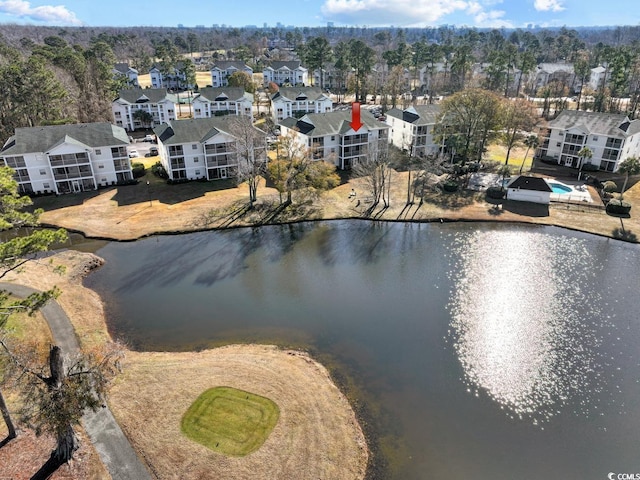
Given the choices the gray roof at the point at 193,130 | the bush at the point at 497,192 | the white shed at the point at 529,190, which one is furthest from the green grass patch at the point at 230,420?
the white shed at the point at 529,190

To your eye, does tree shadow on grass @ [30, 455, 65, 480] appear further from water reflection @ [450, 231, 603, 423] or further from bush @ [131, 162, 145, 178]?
bush @ [131, 162, 145, 178]

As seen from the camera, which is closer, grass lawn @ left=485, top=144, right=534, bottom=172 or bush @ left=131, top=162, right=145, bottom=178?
bush @ left=131, top=162, right=145, bottom=178

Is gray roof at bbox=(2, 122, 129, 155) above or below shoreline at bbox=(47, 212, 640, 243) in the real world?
above

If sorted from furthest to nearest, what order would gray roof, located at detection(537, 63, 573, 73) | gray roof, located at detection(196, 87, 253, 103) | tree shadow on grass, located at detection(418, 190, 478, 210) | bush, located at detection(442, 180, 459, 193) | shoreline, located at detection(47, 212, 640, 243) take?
gray roof, located at detection(537, 63, 573, 73) < gray roof, located at detection(196, 87, 253, 103) < bush, located at detection(442, 180, 459, 193) < tree shadow on grass, located at detection(418, 190, 478, 210) < shoreline, located at detection(47, 212, 640, 243)

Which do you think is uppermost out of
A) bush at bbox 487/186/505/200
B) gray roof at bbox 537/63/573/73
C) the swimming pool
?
gray roof at bbox 537/63/573/73

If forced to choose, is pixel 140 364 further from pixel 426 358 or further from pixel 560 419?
pixel 560 419

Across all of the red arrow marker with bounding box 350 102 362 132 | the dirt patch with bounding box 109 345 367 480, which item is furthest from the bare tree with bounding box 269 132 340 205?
the dirt patch with bounding box 109 345 367 480

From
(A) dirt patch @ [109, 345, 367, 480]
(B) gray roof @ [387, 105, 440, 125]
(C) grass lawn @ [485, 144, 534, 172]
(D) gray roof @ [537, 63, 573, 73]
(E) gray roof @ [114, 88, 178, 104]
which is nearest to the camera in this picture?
(A) dirt patch @ [109, 345, 367, 480]

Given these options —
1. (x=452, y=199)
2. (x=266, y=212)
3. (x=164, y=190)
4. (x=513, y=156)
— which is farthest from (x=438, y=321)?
(x=513, y=156)
